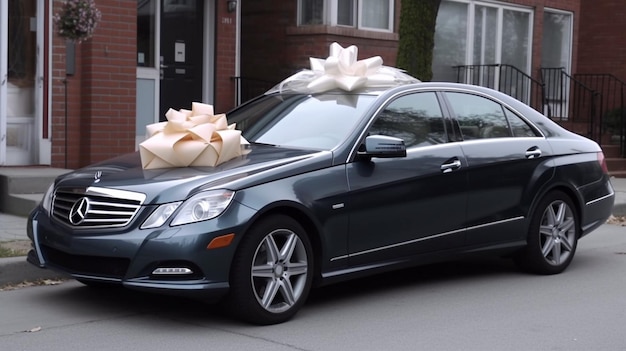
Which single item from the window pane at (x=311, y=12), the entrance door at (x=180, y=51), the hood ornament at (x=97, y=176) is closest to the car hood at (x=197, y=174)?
the hood ornament at (x=97, y=176)

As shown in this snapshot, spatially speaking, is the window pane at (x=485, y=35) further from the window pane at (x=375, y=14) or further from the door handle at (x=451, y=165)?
the door handle at (x=451, y=165)

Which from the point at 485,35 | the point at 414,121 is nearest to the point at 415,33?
the point at 414,121

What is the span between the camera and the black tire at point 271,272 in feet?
19.2

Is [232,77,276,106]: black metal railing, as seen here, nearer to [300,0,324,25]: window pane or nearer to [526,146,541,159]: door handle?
[300,0,324,25]: window pane

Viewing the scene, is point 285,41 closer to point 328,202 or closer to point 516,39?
point 516,39

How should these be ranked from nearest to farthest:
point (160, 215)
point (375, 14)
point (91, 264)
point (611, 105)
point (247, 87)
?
1. point (160, 215)
2. point (91, 264)
3. point (247, 87)
4. point (375, 14)
5. point (611, 105)

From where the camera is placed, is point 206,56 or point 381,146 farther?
point 206,56

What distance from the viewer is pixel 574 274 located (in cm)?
822

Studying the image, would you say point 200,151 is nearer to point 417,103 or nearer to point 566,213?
point 417,103

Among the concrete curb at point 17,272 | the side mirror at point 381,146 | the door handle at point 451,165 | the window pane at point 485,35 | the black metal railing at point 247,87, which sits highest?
the window pane at point 485,35

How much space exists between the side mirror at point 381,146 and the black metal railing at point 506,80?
1146 cm

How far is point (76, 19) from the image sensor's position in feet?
34.3

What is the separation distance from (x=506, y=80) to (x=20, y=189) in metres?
11.1

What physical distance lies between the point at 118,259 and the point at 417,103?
107 inches
